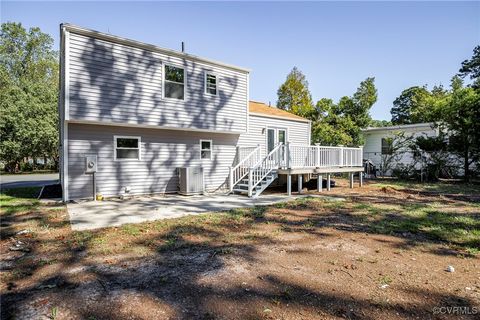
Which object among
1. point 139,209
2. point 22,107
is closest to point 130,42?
Answer: point 139,209

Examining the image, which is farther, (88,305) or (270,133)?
(270,133)

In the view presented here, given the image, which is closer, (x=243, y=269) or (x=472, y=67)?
(x=243, y=269)

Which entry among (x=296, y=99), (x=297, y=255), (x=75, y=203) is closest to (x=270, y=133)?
(x=75, y=203)

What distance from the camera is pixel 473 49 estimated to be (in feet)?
102

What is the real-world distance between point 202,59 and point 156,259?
885 cm

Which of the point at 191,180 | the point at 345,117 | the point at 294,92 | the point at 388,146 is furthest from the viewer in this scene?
the point at 294,92

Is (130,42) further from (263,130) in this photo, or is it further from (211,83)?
(263,130)

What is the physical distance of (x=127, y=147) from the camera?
396 inches

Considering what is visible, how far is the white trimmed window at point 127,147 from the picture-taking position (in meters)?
9.82

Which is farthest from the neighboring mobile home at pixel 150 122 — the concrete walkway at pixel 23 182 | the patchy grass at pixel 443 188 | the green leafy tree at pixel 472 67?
the green leafy tree at pixel 472 67

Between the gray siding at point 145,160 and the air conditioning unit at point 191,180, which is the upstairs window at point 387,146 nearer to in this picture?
the gray siding at point 145,160

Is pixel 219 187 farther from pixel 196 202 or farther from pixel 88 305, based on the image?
pixel 88 305

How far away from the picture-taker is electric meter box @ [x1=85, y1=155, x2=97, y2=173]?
876 cm

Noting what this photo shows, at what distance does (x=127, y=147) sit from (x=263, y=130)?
6.52 meters
